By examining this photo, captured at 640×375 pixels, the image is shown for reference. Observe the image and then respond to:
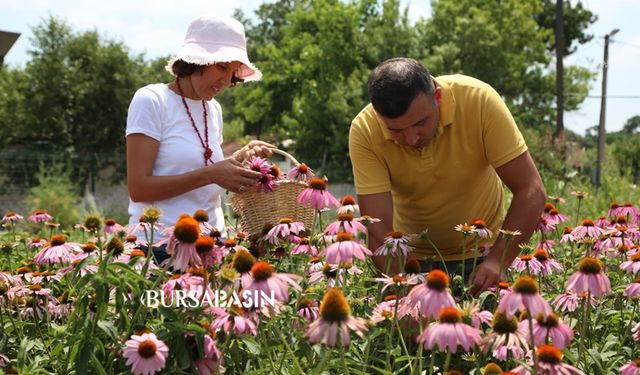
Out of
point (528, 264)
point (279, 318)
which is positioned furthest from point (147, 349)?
point (528, 264)

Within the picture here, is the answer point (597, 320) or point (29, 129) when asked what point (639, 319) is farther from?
point (29, 129)

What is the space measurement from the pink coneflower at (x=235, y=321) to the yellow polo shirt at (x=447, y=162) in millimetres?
1066

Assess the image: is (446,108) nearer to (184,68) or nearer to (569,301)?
(569,301)

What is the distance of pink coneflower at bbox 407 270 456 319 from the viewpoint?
4.43ft

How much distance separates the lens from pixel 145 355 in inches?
52.4

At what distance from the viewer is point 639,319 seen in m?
2.06

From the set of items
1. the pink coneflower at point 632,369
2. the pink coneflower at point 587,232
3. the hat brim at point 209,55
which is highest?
the hat brim at point 209,55

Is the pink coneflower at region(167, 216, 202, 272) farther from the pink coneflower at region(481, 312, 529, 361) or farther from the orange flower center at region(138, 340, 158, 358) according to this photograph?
the pink coneflower at region(481, 312, 529, 361)

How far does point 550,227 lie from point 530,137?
458 inches

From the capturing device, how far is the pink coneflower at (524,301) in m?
1.29

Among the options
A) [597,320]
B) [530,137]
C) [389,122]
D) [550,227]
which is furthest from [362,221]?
[530,137]

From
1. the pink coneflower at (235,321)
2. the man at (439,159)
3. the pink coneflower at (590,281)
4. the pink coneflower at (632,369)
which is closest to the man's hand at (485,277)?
the man at (439,159)

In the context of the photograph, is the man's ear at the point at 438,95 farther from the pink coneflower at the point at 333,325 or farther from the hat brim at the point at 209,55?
the pink coneflower at the point at 333,325

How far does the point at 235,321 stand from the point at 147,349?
171 millimetres
